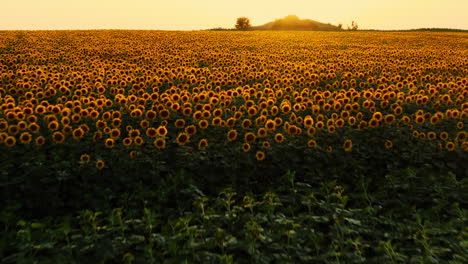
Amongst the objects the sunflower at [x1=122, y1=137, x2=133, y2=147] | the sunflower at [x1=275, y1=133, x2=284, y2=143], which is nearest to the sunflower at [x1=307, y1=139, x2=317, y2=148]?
the sunflower at [x1=275, y1=133, x2=284, y2=143]

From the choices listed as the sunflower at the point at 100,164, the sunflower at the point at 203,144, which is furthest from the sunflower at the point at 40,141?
the sunflower at the point at 203,144

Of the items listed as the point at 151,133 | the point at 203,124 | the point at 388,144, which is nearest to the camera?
the point at 151,133

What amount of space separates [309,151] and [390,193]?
1325 mm

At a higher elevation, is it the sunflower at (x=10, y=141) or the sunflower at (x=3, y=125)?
the sunflower at (x=3, y=125)

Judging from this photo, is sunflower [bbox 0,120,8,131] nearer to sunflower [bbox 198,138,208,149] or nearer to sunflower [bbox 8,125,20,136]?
sunflower [bbox 8,125,20,136]

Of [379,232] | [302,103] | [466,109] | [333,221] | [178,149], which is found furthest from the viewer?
[302,103]

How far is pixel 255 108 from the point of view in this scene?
293 inches

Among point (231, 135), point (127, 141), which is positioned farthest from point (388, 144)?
point (127, 141)

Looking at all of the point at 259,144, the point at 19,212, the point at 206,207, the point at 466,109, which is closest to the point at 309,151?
the point at 259,144

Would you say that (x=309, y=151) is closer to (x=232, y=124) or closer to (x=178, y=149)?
(x=232, y=124)

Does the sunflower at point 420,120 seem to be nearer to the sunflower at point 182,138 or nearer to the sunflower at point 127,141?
the sunflower at point 182,138

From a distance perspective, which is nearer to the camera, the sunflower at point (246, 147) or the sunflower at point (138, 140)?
the sunflower at point (138, 140)

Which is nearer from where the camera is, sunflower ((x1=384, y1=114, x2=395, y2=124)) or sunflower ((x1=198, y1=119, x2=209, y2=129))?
sunflower ((x1=198, y1=119, x2=209, y2=129))

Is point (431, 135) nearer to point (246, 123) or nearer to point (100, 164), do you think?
point (246, 123)
